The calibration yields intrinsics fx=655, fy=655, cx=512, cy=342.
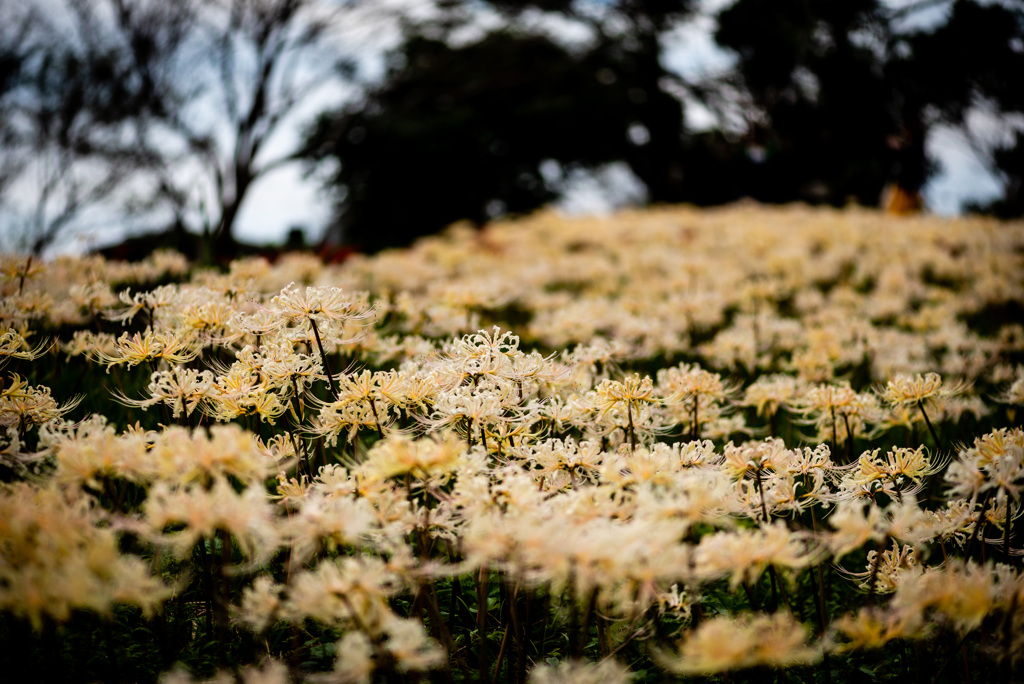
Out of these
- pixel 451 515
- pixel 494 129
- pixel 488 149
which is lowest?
pixel 451 515

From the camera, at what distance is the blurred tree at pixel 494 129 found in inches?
563

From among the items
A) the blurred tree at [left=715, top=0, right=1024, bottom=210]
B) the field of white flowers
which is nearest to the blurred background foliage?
the blurred tree at [left=715, top=0, right=1024, bottom=210]

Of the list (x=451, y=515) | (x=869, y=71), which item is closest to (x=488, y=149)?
(x=869, y=71)

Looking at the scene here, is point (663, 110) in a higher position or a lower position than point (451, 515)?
higher

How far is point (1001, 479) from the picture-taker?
59.1 inches

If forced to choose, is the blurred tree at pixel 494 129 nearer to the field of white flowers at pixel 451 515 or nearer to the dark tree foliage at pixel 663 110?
the dark tree foliage at pixel 663 110

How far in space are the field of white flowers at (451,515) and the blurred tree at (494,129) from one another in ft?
39.3

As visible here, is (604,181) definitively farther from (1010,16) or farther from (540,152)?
(1010,16)

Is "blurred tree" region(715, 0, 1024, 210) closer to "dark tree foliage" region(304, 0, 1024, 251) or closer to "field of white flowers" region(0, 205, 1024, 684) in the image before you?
"dark tree foliage" region(304, 0, 1024, 251)

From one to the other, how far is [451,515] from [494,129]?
948 inches

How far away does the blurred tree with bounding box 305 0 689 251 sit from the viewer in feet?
46.9

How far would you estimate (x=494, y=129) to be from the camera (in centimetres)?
2430

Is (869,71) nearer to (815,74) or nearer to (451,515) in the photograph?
(815,74)

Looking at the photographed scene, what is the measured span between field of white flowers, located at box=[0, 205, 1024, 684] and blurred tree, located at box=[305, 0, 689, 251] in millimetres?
11988
